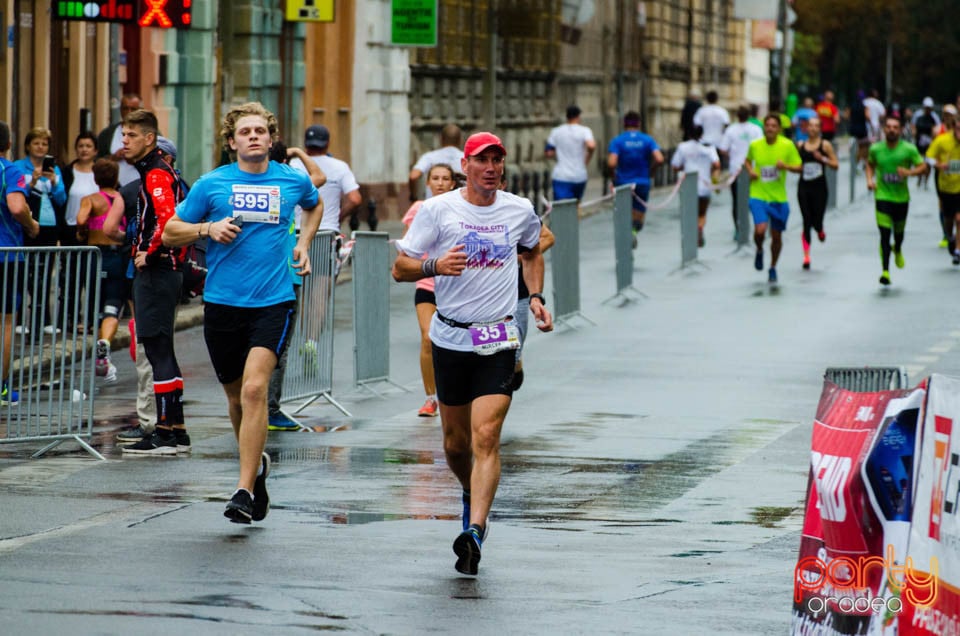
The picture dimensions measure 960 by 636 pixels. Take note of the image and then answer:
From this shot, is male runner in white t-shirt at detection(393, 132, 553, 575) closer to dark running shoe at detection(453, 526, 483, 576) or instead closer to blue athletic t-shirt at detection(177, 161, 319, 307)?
dark running shoe at detection(453, 526, 483, 576)

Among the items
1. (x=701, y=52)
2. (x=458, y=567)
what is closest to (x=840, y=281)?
(x=458, y=567)

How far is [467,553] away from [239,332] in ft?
6.72

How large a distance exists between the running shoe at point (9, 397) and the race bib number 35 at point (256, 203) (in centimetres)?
233

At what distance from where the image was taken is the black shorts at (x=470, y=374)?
8.80m

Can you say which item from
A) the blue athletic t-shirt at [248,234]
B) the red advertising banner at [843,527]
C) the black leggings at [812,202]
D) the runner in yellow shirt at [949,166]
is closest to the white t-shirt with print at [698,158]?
the black leggings at [812,202]

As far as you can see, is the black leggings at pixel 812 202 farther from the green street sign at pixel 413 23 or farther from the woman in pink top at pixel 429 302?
the woman in pink top at pixel 429 302

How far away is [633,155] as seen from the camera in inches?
1134

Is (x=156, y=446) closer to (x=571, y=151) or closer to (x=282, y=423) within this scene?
(x=282, y=423)

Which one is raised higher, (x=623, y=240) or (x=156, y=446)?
(x=623, y=240)

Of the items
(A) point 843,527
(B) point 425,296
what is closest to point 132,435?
(B) point 425,296

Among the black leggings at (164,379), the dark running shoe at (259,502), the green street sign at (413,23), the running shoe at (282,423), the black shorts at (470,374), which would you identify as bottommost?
the running shoe at (282,423)

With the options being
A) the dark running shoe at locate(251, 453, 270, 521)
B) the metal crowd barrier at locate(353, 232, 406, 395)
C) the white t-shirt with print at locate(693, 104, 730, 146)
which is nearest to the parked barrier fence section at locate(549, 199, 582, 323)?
the metal crowd barrier at locate(353, 232, 406, 395)

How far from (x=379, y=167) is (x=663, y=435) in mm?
24016

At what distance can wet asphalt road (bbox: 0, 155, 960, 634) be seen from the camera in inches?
299
